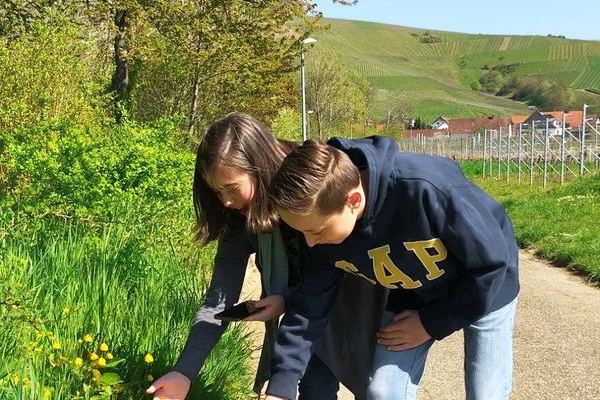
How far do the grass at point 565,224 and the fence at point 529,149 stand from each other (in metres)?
4.56

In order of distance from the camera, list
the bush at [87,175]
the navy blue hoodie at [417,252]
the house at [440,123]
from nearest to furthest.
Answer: the navy blue hoodie at [417,252] < the bush at [87,175] < the house at [440,123]

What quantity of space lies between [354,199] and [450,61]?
163862 mm

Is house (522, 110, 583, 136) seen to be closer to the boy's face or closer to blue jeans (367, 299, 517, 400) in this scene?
blue jeans (367, 299, 517, 400)

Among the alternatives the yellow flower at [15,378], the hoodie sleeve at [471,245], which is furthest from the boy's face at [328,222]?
the yellow flower at [15,378]

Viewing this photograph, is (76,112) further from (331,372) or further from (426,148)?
(426,148)

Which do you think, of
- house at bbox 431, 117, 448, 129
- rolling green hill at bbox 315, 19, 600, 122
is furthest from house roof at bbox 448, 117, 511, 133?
rolling green hill at bbox 315, 19, 600, 122

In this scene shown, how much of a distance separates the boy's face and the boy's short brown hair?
0.8 inches

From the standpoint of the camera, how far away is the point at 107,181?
15.1 feet

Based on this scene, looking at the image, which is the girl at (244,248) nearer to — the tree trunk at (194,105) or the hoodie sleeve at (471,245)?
the hoodie sleeve at (471,245)

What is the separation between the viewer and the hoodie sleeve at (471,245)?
6.56 ft

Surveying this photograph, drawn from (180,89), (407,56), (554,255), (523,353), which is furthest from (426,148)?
(407,56)

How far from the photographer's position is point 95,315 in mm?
2803

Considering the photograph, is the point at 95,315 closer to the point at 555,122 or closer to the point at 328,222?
the point at 328,222

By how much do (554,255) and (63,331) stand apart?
6.43m
